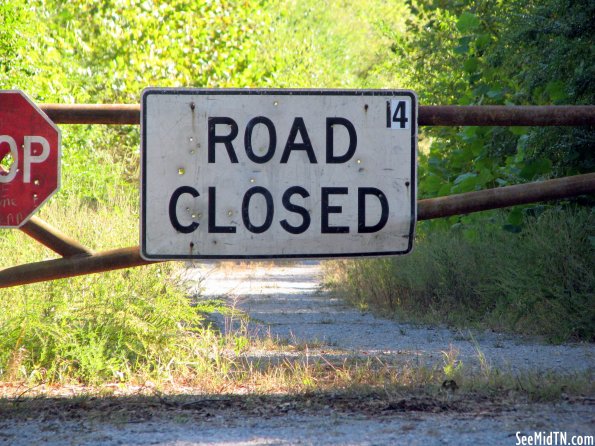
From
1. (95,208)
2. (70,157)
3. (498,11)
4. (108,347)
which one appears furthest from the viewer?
(498,11)

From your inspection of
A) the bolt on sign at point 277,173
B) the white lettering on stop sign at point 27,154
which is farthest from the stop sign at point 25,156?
the bolt on sign at point 277,173

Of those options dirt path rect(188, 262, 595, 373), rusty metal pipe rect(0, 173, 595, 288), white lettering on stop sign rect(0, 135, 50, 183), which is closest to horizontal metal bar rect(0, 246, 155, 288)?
rusty metal pipe rect(0, 173, 595, 288)

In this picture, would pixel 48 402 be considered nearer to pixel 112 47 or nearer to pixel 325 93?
pixel 325 93

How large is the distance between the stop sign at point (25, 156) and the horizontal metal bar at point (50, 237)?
0.12m

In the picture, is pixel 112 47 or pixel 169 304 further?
pixel 112 47

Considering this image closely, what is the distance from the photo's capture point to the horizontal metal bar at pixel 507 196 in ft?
14.7

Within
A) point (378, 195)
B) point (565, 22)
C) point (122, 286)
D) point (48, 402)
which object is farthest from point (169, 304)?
point (565, 22)

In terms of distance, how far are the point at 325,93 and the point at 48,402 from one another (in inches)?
79.1

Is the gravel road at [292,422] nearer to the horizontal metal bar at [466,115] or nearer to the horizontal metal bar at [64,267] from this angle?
the horizontal metal bar at [64,267]

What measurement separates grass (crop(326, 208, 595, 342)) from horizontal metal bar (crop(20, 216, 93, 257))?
5440mm

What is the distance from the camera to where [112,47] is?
19203mm
